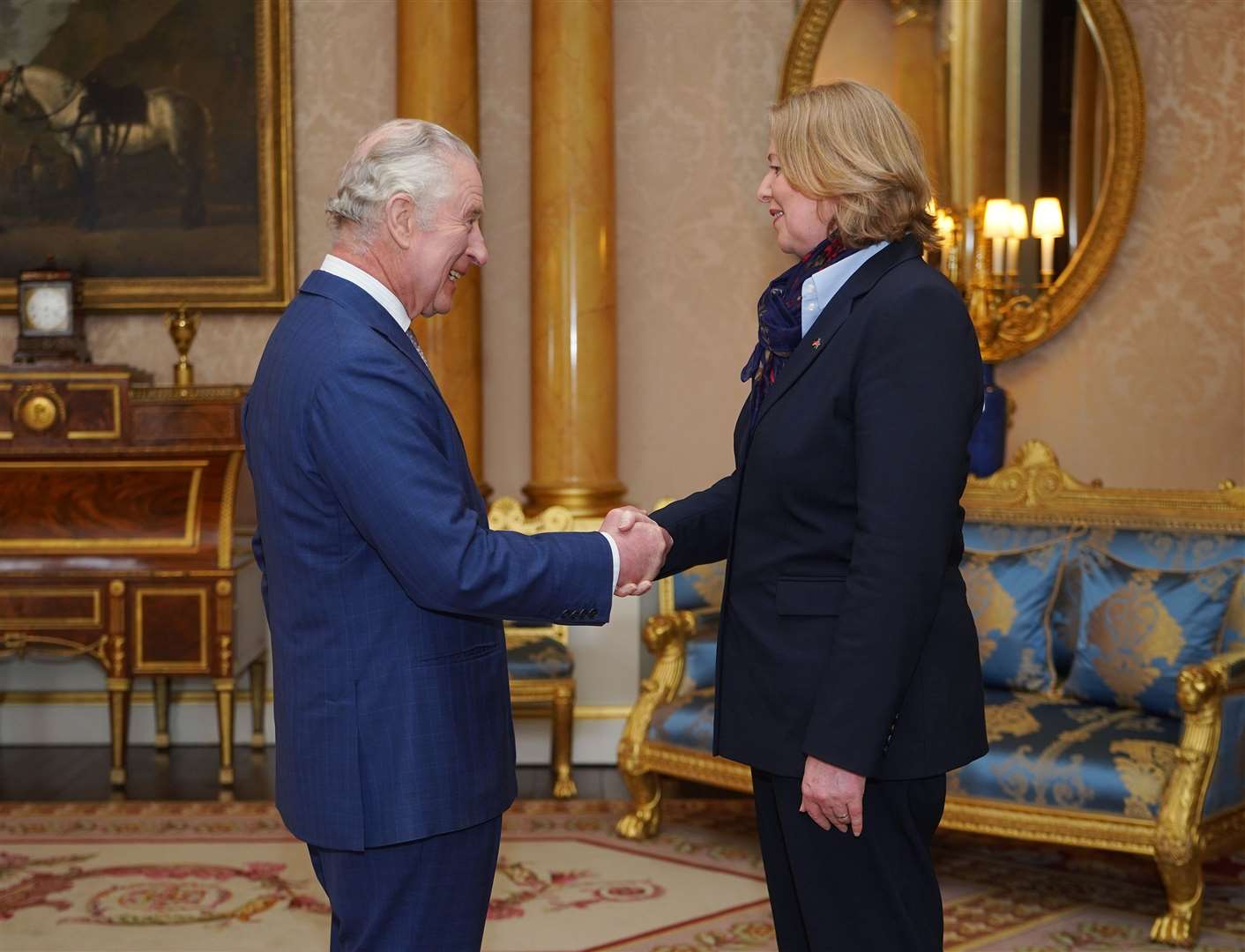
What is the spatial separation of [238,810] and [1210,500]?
125 inches

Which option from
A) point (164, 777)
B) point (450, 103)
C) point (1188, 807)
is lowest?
point (164, 777)

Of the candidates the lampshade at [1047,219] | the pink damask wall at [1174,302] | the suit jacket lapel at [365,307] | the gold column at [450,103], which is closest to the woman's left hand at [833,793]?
the suit jacket lapel at [365,307]

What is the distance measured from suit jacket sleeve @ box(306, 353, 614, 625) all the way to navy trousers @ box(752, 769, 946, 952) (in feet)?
1.73

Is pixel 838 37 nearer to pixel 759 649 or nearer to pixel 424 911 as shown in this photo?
pixel 759 649

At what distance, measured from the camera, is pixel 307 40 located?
5.82 meters

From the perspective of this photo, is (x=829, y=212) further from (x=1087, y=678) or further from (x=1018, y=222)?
(x=1018, y=222)

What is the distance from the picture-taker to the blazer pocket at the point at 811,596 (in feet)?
6.28

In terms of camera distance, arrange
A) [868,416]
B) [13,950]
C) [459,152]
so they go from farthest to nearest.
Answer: [13,950]
[459,152]
[868,416]

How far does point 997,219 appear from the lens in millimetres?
5285

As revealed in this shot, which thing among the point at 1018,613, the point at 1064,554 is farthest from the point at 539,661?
the point at 1064,554

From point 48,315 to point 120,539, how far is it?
92 centimetres

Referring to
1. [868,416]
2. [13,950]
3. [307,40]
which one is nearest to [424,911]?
[868,416]

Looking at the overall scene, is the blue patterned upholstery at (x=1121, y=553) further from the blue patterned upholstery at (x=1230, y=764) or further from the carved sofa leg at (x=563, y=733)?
the carved sofa leg at (x=563, y=733)

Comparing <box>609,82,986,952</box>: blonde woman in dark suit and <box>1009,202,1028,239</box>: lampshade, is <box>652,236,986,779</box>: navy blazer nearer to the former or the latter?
<box>609,82,986,952</box>: blonde woman in dark suit
